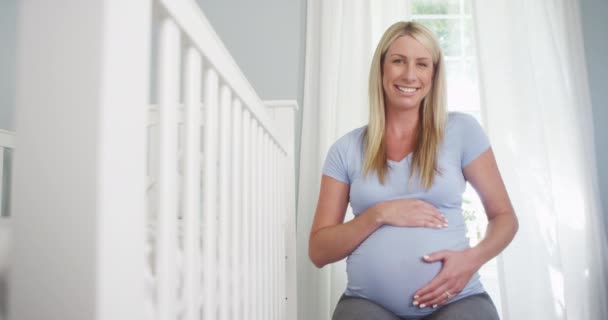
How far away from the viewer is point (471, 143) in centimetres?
104

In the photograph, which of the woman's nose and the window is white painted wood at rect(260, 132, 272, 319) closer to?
the woman's nose

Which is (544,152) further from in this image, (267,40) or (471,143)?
(267,40)

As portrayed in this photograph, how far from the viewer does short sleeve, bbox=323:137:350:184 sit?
1.13 metres

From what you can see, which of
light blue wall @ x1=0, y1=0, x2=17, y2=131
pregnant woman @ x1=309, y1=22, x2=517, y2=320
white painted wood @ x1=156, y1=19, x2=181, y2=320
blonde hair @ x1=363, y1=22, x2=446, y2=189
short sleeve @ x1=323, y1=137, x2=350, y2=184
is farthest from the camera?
light blue wall @ x1=0, y1=0, x2=17, y2=131

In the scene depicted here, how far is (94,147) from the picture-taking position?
0.91 ft

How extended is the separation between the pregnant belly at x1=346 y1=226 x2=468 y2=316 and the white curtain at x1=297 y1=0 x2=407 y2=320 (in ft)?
2.59

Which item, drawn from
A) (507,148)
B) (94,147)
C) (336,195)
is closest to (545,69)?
(507,148)

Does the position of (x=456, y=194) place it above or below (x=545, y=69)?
below

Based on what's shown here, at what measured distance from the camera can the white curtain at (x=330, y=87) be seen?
176 cm

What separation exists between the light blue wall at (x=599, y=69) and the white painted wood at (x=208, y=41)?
173cm

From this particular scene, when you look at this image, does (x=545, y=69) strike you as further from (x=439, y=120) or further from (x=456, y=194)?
(x=456, y=194)

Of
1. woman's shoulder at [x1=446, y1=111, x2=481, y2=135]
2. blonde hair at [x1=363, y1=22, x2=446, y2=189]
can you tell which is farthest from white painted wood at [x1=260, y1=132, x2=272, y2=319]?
woman's shoulder at [x1=446, y1=111, x2=481, y2=135]

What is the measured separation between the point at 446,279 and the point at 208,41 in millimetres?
685

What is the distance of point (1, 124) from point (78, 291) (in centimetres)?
185
